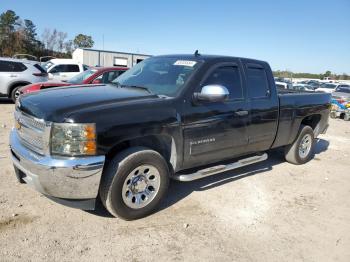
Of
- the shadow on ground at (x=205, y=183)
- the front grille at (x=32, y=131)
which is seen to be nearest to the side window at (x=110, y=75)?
the shadow on ground at (x=205, y=183)

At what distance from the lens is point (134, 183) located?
3.82 m

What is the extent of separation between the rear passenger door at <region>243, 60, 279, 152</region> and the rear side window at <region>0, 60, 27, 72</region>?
10.8 metres

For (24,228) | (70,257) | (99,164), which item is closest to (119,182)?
(99,164)

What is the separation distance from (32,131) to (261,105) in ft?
10.9

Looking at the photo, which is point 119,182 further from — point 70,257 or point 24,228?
point 24,228

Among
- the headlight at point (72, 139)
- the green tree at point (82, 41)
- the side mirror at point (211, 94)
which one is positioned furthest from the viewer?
the green tree at point (82, 41)

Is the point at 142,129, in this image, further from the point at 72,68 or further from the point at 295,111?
the point at 72,68

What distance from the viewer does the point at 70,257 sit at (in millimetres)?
3111

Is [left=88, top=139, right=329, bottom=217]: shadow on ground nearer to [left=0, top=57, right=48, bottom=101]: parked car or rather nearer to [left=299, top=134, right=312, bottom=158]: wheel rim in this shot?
[left=299, top=134, right=312, bottom=158]: wheel rim

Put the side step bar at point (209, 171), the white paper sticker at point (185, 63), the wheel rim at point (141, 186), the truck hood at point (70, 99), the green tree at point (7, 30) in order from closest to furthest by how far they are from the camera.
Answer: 1. the truck hood at point (70, 99)
2. the wheel rim at point (141, 186)
3. the side step bar at point (209, 171)
4. the white paper sticker at point (185, 63)
5. the green tree at point (7, 30)

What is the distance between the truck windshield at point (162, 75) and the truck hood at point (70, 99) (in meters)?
0.23

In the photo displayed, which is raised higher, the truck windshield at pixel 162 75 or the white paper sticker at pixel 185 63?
the white paper sticker at pixel 185 63

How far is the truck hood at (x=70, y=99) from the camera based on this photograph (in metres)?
3.37

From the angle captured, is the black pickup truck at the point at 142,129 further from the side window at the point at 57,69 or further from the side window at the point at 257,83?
the side window at the point at 57,69
